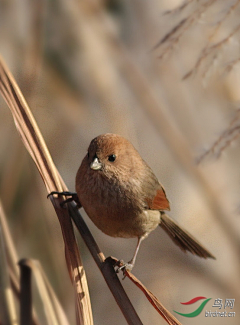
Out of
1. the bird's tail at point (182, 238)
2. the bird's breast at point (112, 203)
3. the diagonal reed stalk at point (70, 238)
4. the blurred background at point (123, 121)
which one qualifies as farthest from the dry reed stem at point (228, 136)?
the bird's tail at point (182, 238)

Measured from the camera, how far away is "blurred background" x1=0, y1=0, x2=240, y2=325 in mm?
2504

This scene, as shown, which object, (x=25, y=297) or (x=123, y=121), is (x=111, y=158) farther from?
(x=25, y=297)

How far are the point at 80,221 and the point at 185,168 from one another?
130 centimetres

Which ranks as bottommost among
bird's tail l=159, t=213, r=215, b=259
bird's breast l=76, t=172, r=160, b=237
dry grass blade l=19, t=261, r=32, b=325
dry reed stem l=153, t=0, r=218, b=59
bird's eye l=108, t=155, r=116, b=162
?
dry grass blade l=19, t=261, r=32, b=325

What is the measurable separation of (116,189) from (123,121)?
940 mm

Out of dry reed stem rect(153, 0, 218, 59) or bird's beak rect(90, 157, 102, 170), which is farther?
bird's beak rect(90, 157, 102, 170)

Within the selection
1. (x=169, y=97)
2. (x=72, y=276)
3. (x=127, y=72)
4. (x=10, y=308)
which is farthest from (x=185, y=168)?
(x=10, y=308)

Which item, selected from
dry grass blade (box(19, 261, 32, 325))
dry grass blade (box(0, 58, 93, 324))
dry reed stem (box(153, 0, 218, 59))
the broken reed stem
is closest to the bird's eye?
the broken reed stem

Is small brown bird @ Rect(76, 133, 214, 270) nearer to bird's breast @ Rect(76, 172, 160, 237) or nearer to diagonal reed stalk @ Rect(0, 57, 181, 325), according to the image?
bird's breast @ Rect(76, 172, 160, 237)

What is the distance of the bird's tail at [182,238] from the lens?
2.64 metres

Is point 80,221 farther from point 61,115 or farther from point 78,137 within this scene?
point 78,137

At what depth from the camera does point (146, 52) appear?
3.00 meters

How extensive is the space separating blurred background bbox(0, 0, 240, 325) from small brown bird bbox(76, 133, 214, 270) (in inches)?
18.0
